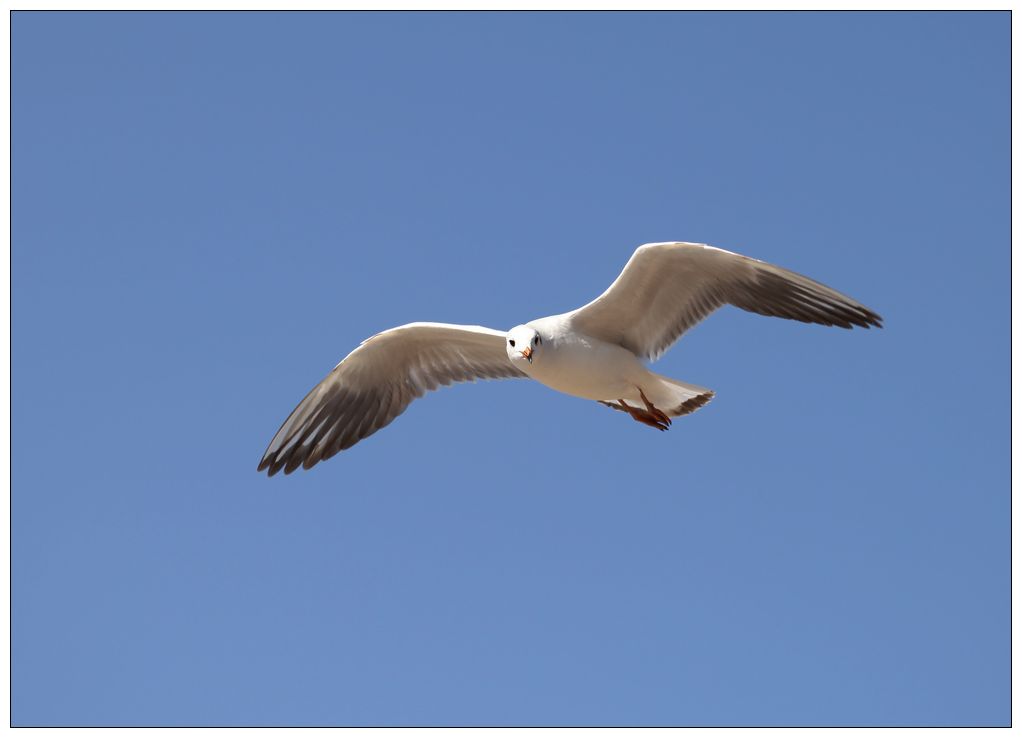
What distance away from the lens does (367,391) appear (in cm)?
1172

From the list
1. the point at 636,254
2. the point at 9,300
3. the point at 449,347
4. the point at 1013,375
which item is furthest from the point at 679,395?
the point at 9,300

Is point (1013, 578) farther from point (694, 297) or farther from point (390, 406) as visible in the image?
point (390, 406)

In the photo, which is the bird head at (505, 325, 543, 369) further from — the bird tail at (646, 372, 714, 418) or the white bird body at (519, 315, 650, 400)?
the bird tail at (646, 372, 714, 418)

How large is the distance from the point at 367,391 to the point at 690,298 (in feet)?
9.15

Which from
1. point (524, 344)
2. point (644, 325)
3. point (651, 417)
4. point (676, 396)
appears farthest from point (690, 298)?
point (524, 344)

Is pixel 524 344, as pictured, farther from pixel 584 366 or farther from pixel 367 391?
pixel 367 391

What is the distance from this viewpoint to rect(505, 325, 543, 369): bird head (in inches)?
392

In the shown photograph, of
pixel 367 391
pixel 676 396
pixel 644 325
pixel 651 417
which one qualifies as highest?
pixel 644 325

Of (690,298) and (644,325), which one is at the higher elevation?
(690,298)

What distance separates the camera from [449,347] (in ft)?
37.8

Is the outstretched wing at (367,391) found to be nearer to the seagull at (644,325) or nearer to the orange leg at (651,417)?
the seagull at (644,325)

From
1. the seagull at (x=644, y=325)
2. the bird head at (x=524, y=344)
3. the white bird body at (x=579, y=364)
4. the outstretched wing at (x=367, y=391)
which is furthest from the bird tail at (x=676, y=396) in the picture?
the outstretched wing at (x=367, y=391)

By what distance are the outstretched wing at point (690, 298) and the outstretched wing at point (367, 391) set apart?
4.30ft

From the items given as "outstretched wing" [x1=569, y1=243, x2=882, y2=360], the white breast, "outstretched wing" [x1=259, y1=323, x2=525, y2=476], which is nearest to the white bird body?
the white breast
